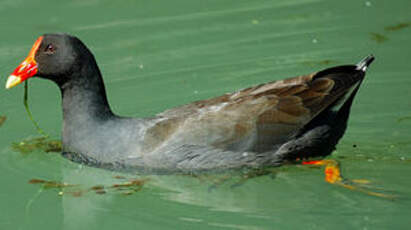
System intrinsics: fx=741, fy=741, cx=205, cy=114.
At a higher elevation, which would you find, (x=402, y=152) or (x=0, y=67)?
(x=0, y=67)

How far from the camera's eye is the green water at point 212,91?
535 cm

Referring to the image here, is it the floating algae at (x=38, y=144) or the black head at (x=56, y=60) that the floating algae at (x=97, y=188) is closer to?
the floating algae at (x=38, y=144)

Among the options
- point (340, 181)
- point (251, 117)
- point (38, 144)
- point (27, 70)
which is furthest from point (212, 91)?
point (340, 181)

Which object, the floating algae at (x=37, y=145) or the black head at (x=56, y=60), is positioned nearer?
the black head at (x=56, y=60)

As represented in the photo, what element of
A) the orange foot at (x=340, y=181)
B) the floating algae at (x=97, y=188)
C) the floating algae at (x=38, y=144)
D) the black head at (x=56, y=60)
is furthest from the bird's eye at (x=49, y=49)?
the orange foot at (x=340, y=181)

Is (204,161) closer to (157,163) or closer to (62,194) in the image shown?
(157,163)

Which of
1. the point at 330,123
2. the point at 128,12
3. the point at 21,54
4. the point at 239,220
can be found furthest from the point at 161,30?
the point at 239,220

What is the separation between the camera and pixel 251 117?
19.3 feet

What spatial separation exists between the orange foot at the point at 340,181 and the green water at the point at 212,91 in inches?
2.4

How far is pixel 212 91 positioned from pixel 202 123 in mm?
1814

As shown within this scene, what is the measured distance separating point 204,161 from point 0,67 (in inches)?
137

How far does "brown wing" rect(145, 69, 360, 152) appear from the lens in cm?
584

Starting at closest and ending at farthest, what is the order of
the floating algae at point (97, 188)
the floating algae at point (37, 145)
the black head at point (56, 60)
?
1. the floating algae at point (97, 188)
2. the black head at point (56, 60)
3. the floating algae at point (37, 145)

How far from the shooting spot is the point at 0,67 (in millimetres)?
8305
